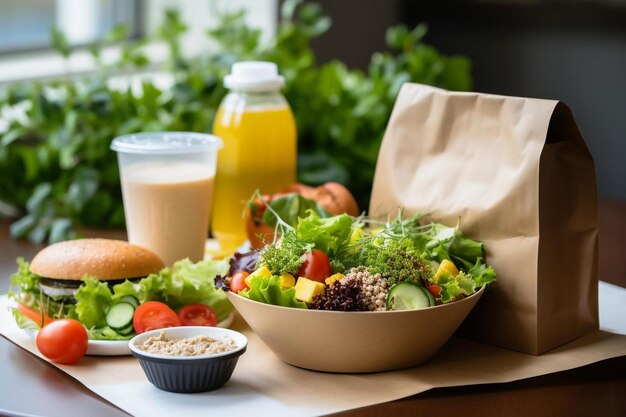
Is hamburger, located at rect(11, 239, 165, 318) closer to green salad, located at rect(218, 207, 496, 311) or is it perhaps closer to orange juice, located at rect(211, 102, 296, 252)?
green salad, located at rect(218, 207, 496, 311)

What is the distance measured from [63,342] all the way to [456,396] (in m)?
0.49

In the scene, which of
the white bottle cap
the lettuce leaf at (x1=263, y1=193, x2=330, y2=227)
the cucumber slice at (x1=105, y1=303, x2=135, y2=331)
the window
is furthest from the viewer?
the window

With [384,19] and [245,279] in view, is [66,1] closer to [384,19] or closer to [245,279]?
[384,19]

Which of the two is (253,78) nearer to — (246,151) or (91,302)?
(246,151)

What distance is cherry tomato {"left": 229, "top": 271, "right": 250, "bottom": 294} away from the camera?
4.21 ft

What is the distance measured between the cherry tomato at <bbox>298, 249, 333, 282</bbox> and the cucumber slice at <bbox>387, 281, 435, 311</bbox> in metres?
0.10

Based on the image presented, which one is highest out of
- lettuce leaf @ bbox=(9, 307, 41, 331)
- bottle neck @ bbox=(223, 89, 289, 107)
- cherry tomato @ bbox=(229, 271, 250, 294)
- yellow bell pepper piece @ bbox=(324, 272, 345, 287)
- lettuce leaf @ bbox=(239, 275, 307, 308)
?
bottle neck @ bbox=(223, 89, 289, 107)

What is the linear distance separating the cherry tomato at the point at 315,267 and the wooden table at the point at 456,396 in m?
0.19

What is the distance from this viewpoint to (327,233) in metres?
1.33

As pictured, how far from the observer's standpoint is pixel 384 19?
12.1 ft

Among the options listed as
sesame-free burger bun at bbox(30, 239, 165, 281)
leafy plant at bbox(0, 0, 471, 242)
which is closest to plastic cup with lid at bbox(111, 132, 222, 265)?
sesame-free burger bun at bbox(30, 239, 165, 281)

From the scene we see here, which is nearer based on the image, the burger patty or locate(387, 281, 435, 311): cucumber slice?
locate(387, 281, 435, 311): cucumber slice

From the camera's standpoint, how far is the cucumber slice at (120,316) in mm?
1352

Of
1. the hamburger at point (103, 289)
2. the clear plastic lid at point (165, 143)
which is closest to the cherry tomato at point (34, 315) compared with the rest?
the hamburger at point (103, 289)
